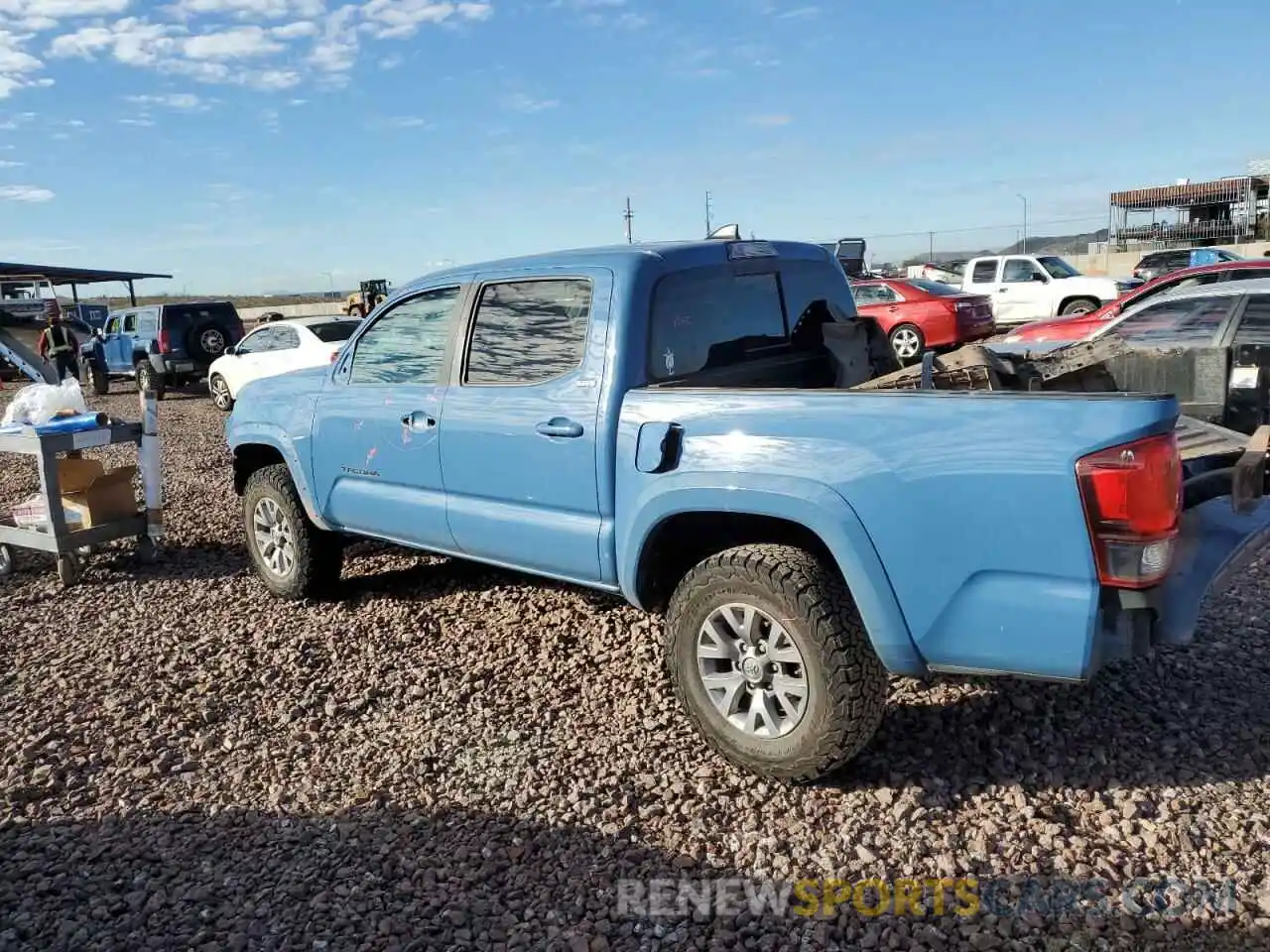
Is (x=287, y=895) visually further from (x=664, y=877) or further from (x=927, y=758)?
(x=927, y=758)

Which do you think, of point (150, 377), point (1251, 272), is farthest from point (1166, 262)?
point (150, 377)

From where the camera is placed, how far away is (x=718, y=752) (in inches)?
140

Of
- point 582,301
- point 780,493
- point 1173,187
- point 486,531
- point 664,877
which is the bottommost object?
point 664,877

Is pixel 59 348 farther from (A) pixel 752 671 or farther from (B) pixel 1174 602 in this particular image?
(B) pixel 1174 602

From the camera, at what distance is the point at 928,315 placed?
1588cm

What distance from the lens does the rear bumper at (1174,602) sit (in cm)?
272

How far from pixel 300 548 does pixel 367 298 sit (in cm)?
2623

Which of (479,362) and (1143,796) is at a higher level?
(479,362)

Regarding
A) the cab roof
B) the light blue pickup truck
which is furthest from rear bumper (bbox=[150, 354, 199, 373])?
the cab roof

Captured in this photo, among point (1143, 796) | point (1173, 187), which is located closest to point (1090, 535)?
point (1143, 796)

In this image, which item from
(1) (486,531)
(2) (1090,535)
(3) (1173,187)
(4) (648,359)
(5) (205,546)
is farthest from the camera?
(3) (1173,187)

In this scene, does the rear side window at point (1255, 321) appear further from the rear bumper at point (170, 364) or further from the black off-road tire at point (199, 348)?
the rear bumper at point (170, 364)

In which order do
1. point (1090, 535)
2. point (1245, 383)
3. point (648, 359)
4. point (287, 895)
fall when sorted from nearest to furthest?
point (1090, 535) < point (287, 895) < point (648, 359) < point (1245, 383)

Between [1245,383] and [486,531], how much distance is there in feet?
17.1
